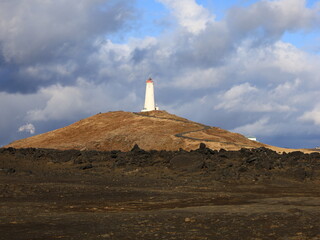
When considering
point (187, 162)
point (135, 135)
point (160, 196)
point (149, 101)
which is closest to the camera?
point (160, 196)

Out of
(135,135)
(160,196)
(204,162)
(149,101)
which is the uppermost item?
(149,101)

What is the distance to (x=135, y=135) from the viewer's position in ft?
289

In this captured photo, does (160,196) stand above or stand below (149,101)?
below

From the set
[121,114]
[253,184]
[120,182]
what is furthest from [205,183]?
[121,114]

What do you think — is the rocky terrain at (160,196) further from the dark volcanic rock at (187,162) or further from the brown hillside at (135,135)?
the brown hillside at (135,135)

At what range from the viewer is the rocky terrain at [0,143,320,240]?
1429 centimetres

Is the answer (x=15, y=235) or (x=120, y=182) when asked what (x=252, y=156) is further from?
(x=15, y=235)

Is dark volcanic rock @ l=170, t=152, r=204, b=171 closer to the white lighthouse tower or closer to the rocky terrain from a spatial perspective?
the rocky terrain

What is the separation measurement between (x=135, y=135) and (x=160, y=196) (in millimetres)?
63414

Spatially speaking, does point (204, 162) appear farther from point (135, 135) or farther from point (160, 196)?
point (135, 135)

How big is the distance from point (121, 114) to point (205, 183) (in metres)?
73.9

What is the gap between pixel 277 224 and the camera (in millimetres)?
15117

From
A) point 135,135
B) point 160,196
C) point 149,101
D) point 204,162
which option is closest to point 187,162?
point 204,162

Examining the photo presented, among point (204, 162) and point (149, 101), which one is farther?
point (149, 101)
